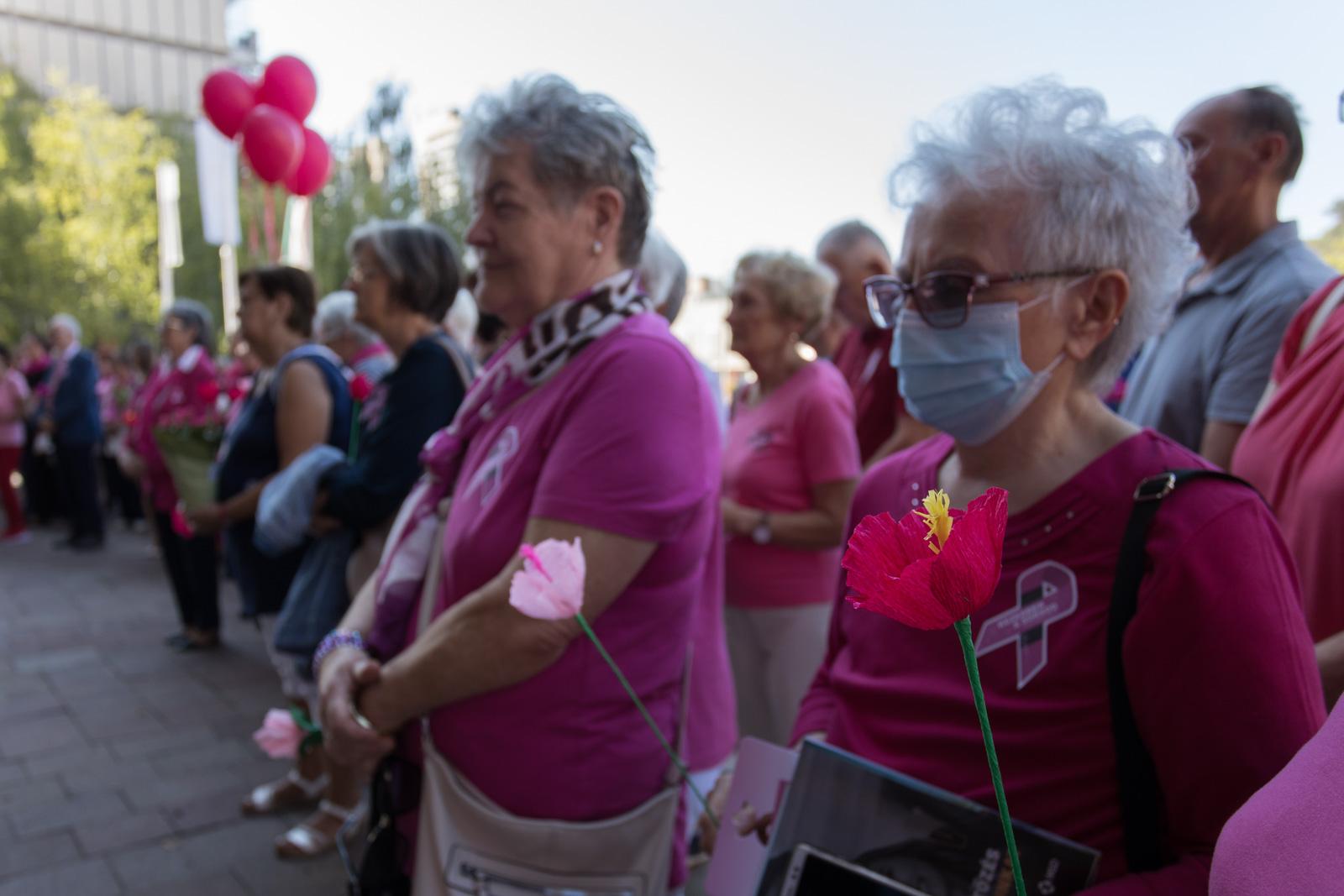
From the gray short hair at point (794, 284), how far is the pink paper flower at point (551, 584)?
2280 mm

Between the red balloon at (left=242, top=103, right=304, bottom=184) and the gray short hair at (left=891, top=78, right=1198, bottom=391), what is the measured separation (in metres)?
6.32

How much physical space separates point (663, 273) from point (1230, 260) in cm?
163

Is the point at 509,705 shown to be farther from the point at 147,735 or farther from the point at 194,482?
Result: the point at 147,735

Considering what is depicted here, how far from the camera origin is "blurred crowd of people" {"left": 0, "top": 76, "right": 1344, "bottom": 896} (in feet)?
3.33

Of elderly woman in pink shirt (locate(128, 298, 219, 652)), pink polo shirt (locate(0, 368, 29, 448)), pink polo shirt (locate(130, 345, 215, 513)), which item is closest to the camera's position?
pink polo shirt (locate(130, 345, 215, 513))

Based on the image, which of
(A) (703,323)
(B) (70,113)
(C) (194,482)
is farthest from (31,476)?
(A) (703,323)

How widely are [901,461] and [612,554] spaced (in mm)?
513

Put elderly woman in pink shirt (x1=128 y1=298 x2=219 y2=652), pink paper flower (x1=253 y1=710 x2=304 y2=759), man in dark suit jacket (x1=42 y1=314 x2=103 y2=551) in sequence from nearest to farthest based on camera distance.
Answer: pink paper flower (x1=253 y1=710 x2=304 y2=759), elderly woman in pink shirt (x1=128 y1=298 x2=219 y2=652), man in dark suit jacket (x1=42 y1=314 x2=103 y2=551)

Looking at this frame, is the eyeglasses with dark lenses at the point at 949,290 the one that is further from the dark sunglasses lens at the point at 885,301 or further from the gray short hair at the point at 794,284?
the gray short hair at the point at 794,284

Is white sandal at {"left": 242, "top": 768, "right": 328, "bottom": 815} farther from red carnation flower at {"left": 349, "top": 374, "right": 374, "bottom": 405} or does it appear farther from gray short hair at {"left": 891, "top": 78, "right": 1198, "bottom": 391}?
gray short hair at {"left": 891, "top": 78, "right": 1198, "bottom": 391}

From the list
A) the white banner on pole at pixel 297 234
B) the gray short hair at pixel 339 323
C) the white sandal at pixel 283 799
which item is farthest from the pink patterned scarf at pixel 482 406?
the white banner on pole at pixel 297 234

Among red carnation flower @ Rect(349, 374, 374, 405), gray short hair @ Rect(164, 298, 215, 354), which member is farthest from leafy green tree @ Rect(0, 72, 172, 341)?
red carnation flower @ Rect(349, 374, 374, 405)

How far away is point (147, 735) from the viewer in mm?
4469

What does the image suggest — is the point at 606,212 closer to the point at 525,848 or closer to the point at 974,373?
the point at 974,373
